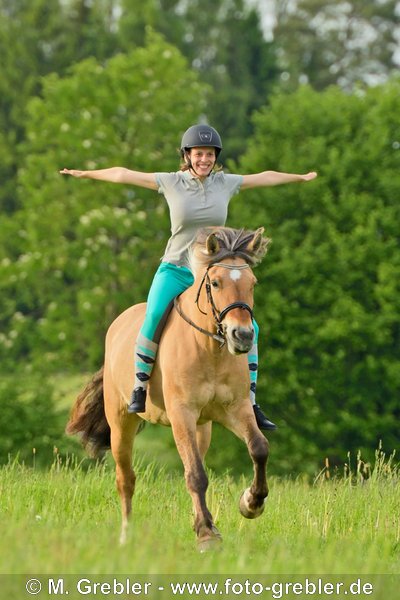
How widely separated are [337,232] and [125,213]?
8811mm

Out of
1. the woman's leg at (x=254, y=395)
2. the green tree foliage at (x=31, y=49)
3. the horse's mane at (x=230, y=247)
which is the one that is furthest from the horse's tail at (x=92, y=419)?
the green tree foliage at (x=31, y=49)

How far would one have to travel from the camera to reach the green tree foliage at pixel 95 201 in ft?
120

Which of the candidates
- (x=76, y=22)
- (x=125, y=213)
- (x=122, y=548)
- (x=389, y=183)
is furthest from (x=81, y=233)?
(x=122, y=548)

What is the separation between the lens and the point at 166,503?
9.75m

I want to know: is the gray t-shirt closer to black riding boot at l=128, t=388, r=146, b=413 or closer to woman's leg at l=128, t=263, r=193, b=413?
woman's leg at l=128, t=263, r=193, b=413

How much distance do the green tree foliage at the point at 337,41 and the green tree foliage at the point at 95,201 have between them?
13228 millimetres

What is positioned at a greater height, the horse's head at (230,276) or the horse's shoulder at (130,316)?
the horse's head at (230,276)

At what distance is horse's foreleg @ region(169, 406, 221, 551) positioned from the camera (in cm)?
757

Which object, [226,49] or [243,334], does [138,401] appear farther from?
[226,49]

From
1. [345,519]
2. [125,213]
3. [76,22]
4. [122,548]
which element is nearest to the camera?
[122,548]

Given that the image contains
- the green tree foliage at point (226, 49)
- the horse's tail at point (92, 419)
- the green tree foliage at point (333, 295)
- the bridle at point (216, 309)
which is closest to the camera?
the bridle at point (216, 309)

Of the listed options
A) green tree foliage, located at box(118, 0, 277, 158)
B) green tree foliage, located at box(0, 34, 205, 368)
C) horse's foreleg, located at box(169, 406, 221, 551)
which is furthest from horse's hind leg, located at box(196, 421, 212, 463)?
green tree foliage, located at box(118, 0, 277, 158)

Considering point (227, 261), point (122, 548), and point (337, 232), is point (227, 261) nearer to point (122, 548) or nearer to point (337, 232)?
point (122, 548)

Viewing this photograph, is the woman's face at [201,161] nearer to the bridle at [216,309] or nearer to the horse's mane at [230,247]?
the horse's mane at [230,247]
